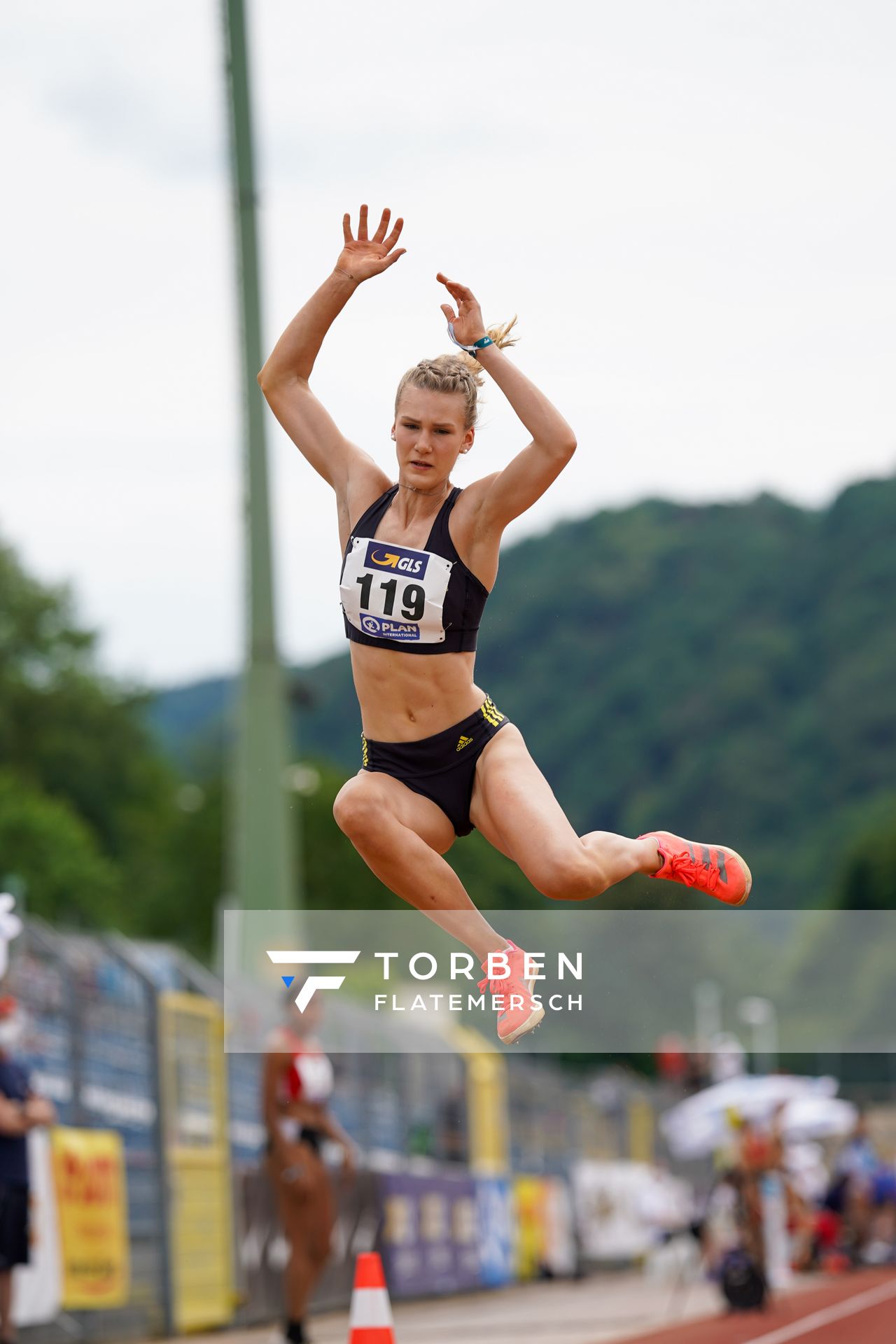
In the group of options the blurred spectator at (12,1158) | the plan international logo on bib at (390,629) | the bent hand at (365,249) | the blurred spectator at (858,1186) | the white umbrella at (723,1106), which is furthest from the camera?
the white umbrella at (723,1106)

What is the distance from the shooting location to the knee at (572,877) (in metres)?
6.48

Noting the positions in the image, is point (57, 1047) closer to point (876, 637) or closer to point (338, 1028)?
point (338, 1028)

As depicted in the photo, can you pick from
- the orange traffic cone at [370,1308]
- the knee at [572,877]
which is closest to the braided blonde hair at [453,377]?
the knee at [572,877]

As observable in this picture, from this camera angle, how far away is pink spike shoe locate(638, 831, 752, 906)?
23.0ft

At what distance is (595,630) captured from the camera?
46.4 feet

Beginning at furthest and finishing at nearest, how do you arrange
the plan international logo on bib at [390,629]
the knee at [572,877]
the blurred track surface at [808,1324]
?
the blurred track surface at [808,1324]
the plan international logo on bib at [390,629]
the knee at [572,877]

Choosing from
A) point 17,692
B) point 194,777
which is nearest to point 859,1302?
point 17,692

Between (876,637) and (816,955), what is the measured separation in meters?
43.9

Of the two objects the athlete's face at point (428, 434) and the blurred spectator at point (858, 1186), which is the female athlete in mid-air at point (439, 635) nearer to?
the athlete's face at point (428, 434)

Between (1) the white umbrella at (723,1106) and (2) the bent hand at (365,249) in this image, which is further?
(1) the white umbrella at (723,1106)

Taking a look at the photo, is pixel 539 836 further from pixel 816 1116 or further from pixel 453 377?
pixel 816 1116

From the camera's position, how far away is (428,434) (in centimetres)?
658

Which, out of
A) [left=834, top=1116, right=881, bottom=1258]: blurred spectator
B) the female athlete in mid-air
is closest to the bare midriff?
the female athlete in mid-air

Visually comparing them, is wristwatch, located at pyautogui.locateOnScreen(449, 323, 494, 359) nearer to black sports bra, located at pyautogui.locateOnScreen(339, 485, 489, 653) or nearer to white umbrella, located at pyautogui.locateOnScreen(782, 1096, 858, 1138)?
black sports bra, located at pyautogui.locateOnScreen(339, 485, 489, 653)
